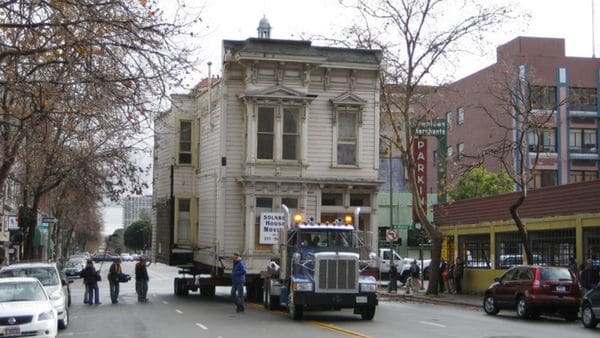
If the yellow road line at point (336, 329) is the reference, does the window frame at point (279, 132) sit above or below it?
above

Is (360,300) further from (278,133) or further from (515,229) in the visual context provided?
(515,229)

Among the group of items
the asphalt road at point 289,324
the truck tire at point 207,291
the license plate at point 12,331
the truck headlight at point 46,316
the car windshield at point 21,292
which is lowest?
the truck tire at point 207,291

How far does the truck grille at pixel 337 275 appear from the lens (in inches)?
840

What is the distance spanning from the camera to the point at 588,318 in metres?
21.5

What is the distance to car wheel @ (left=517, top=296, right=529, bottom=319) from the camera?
2404 cm

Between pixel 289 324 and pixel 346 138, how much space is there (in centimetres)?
1260

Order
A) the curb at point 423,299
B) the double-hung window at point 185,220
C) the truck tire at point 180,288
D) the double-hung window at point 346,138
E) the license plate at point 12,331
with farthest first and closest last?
the truck tire at point 180,288 → the double-hung window at point 185,220 → the curb at point 423,299 → the double-hung window at point 346,138 → the license plate at point 12,331

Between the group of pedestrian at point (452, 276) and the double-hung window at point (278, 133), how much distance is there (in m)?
11.3

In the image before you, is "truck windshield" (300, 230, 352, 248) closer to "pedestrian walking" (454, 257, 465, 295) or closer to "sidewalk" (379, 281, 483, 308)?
"sidewalk" (379, 281, 483, 308)

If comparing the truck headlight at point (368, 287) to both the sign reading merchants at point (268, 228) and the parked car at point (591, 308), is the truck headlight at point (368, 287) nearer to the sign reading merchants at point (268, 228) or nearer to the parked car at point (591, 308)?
the parked car at point (591, 308)

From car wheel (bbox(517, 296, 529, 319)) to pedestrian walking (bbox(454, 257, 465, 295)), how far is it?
1309cm

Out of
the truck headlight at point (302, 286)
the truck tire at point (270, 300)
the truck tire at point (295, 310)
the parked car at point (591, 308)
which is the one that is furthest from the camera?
the truck tire at point (270, 300)

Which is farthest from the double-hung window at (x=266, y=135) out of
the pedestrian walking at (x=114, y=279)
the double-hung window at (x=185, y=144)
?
the pedestrian walking at (x=114, y=279)

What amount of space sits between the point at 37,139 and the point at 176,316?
A: 6.74 meters
